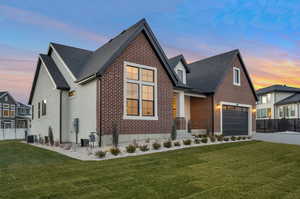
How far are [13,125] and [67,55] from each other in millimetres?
39216

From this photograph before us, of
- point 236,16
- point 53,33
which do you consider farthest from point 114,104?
point 236,16

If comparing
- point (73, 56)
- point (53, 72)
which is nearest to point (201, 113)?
point (73, 56)

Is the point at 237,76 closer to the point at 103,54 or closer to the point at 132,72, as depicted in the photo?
the point at 132,72

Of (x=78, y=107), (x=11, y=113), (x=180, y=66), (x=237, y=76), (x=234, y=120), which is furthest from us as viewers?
(x=11, y=113)

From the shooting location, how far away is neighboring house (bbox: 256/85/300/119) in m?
31.0

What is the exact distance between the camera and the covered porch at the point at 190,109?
51.9 ft

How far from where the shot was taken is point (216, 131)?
17516mm

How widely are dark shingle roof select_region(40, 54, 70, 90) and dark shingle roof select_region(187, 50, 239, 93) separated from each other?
36.0 ft

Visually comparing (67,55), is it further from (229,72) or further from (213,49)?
(213,49)

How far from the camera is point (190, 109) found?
19.2 m

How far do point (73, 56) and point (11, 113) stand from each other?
38841 mm

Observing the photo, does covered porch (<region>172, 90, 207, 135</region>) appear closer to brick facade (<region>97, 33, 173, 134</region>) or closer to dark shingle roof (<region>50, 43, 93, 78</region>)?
brick facade (<region>97, 33, 173, 134</region>)

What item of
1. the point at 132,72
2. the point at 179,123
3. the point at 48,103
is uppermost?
the point at 132,72

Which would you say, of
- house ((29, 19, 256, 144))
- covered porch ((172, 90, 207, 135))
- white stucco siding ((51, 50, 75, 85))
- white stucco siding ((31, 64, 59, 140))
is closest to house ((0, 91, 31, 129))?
white stucco siding ((31, 64, 59, 140))
